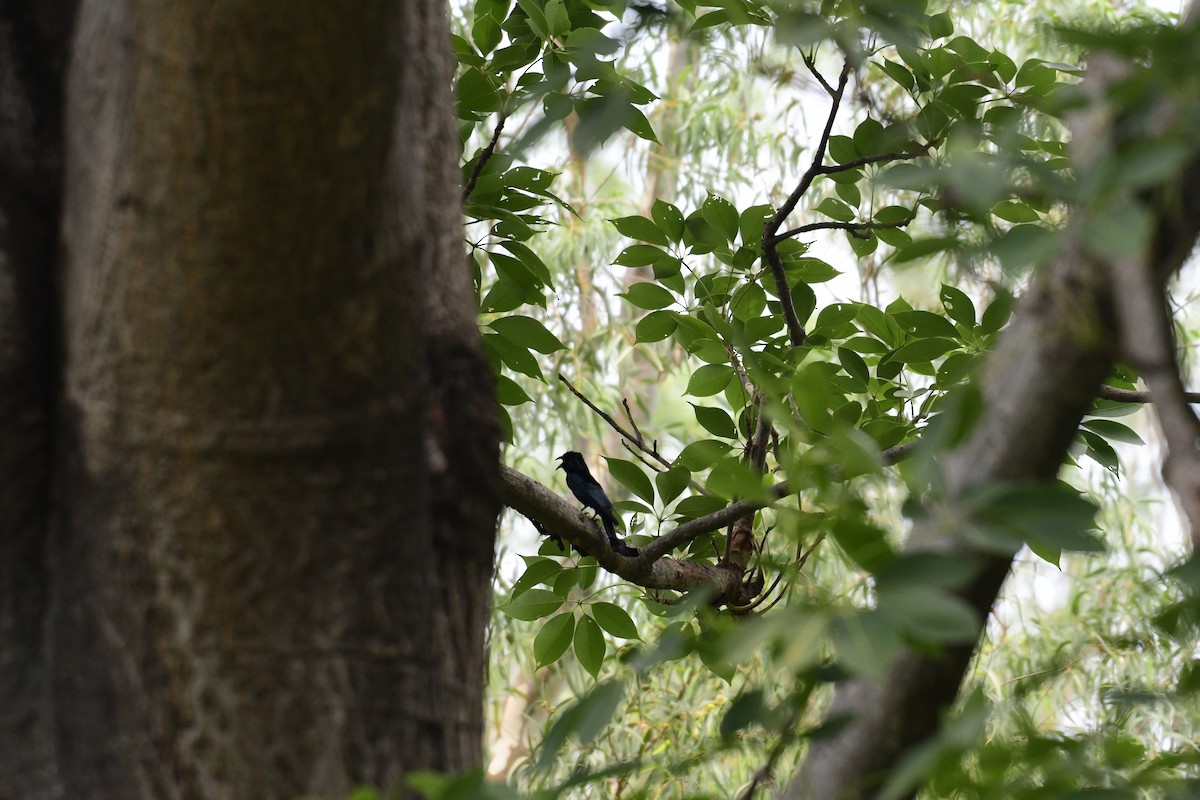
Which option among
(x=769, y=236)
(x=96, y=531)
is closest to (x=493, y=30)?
(x=769, y=236)

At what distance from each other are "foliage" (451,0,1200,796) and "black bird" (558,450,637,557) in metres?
0.04

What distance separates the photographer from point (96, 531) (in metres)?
0.66

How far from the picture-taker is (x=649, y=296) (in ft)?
5.51

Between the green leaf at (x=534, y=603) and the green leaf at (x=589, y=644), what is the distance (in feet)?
0.17

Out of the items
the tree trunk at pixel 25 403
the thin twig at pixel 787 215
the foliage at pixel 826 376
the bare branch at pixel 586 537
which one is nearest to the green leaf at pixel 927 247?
the foliage at pixel 826 376

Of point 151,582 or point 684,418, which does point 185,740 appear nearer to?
point 151,582

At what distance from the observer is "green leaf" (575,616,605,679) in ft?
4.99

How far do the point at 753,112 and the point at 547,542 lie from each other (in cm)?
405

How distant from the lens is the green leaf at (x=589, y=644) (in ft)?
4.99

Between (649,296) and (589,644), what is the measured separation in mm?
523

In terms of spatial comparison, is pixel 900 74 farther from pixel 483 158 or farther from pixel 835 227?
pixel 483 158

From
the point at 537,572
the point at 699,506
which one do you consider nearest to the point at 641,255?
the point at 699,506

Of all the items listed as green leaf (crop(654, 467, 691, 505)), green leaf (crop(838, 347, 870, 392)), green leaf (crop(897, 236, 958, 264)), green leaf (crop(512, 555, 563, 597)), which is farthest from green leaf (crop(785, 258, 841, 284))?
green leaf (crop(897, 236, 958, 264))

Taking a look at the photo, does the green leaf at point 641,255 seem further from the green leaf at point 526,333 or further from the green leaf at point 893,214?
the green leaf at point 893,214
